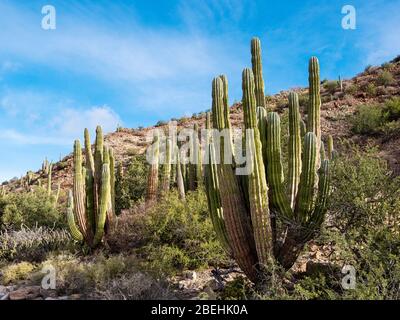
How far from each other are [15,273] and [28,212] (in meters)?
5.61

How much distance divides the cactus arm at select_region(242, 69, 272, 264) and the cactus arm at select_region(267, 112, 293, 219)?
305mm

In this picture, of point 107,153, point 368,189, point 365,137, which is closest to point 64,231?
point 107,153

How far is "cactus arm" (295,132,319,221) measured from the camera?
22.5 ft

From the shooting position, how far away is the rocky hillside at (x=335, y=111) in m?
23.6

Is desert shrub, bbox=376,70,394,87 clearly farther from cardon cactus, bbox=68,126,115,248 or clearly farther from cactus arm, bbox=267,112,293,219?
Answer: cactus arm, bbox=267,112,293,219

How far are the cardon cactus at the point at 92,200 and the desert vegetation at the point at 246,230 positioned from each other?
0.03 metres

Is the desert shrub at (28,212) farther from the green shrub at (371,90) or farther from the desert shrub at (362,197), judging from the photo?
the green shrub at (371,90)

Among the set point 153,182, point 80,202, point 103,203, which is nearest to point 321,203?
point 103,203

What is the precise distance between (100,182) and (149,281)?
5.28 m

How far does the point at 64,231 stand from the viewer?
1288 centimetres

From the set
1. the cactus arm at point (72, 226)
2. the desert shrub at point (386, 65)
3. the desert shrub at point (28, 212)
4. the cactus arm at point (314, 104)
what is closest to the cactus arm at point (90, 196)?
the cactus arm at point (72, 226)

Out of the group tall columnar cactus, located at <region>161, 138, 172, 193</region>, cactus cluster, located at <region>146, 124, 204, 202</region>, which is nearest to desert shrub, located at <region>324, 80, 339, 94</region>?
cactus cluster, located at <region>146, 124, 204, 202</region>

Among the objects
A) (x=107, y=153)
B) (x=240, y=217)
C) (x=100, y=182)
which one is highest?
(x=107, y=153)
